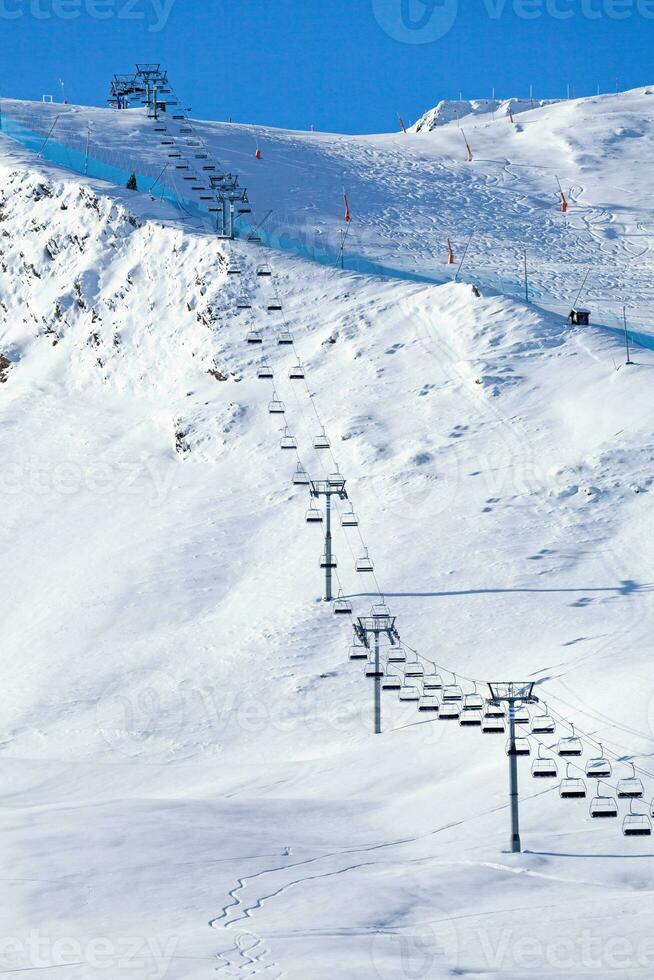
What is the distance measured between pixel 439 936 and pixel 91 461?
1778 inches

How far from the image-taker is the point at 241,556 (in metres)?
59.7

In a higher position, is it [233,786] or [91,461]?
[91,461]

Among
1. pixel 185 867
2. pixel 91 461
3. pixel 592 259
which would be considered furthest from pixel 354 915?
pixel 592 259

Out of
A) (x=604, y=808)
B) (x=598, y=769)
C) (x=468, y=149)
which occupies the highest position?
(x=468, y=149)

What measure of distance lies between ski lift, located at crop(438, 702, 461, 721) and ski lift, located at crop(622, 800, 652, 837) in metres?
6.16

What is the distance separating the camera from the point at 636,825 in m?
34.8

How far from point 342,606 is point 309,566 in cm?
442

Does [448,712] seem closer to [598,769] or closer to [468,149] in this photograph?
[598,769]

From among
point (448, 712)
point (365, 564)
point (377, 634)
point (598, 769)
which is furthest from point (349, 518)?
point (598, 769)

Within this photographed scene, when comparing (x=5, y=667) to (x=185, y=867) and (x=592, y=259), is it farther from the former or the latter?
(x=592, y=259)

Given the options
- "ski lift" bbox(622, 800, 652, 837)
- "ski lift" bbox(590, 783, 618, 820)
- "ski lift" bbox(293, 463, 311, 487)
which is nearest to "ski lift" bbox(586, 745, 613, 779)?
"ski lift" bbox(590, 783, 618, 820)

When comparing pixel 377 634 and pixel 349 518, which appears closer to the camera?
pixel 377 634

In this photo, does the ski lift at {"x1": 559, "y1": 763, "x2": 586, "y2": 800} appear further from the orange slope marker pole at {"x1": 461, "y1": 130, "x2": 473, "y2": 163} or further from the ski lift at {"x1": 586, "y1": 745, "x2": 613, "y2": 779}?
the orange slope marker pole at {"x1": 461, "y1": 130, "x2": 473, "y2": 163}

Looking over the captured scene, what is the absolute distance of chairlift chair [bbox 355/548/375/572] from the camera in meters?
54.2
